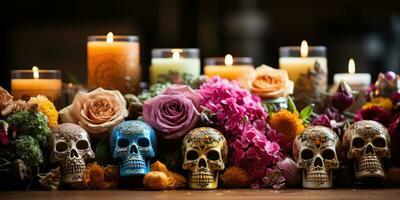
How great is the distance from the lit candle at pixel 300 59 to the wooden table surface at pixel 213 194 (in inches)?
15.7

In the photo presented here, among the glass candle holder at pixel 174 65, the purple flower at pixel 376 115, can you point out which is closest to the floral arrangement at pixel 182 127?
the purple flower at pixel 376 115

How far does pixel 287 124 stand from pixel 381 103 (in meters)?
0.22

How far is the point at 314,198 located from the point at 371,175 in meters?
0.15

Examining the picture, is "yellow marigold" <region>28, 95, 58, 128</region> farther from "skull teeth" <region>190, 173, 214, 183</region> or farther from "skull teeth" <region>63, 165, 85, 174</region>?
"skull teeth" <region>190, 173, 214, 183</region>

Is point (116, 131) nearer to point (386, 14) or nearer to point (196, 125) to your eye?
point (196, 125)

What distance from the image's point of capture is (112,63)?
1.91 m

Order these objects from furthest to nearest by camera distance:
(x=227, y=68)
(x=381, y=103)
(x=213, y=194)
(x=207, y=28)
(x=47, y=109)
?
(x=207, y=28) < (x=227, y=68) < (x=381, y=103) < (x=47, y=109) < (x=213, y=194)

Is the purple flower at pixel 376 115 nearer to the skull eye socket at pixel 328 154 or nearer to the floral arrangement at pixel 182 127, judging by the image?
the floral arrangement at pixel 182 127

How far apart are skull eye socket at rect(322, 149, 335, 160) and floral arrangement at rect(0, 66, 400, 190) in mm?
51

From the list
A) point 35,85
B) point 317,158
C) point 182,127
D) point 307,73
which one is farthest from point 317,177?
point 35,85

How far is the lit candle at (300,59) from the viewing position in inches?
76.2

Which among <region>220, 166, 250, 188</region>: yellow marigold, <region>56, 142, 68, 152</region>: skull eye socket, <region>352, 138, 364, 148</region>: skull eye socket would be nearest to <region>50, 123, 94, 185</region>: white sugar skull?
<region>56, 142, 68, 152</region>: skull eye socket

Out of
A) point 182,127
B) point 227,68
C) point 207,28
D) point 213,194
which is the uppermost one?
point 207,28

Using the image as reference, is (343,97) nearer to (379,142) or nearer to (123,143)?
(379,142)
